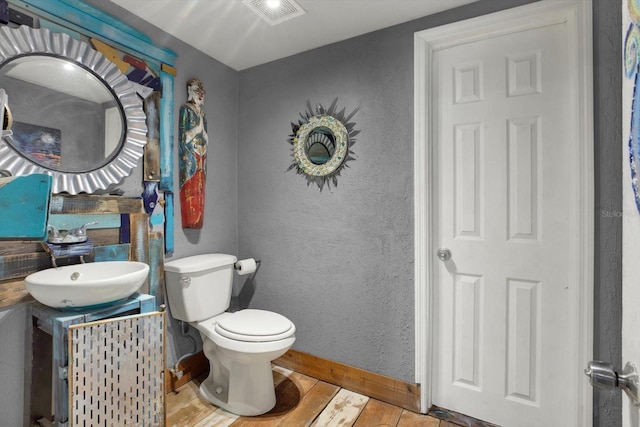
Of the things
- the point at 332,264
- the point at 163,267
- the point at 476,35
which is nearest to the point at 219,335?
the point at 163,267

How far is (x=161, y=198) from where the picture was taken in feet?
6.14

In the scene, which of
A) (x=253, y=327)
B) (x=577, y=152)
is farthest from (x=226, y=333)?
(x=577, y=152)

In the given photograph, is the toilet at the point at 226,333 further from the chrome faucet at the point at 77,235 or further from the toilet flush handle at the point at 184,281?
the chrome faucet at the point at 77,235

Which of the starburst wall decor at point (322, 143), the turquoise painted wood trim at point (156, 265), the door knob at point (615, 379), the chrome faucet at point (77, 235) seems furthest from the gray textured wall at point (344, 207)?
the door knob at point (615, 379)

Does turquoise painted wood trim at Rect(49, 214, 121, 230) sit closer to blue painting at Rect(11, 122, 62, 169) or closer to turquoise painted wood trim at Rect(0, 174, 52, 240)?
blue painting at Rect(11, 122, 62, 169)

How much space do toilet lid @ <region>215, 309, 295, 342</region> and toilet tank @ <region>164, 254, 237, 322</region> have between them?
0.48 ft

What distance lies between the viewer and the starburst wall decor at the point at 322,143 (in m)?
1.94

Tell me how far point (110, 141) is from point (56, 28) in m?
0.53

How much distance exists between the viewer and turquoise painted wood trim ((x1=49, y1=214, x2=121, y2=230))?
4.59 feet

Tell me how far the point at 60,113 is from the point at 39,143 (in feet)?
0.59

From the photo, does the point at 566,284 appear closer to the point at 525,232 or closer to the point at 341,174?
the point at 525,232

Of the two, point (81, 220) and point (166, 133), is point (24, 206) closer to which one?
point (81, 220)

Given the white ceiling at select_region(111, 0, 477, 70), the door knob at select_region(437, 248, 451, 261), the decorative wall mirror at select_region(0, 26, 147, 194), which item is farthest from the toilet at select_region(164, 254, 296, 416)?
the white ceiling at select_region(111, 0, 477, 70)

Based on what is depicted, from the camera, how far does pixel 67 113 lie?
147 centimetres
